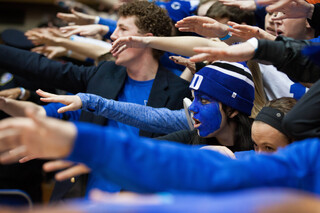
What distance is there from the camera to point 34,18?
21.7ft

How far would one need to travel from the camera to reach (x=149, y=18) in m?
2.55

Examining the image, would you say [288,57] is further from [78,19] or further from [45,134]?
[78,19]

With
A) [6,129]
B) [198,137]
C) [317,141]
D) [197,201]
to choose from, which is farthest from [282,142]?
[6,129]

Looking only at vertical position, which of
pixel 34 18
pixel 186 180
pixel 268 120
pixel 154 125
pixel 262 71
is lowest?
pixel 34 18

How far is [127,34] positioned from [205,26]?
78 centimetres

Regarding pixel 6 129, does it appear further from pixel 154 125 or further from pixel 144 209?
pixel 154 125

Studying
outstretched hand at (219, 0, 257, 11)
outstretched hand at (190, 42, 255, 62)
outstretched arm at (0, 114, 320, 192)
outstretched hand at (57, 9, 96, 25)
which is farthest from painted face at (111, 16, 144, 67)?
outstretched arm at (0, 114, 320, 192)

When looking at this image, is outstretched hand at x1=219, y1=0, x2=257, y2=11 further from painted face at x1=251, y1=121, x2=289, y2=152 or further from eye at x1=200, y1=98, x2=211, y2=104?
painted face at x1=251, y1=121, x2=289, y2=152

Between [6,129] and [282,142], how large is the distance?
0.94 m

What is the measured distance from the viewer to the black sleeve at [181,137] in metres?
1.92

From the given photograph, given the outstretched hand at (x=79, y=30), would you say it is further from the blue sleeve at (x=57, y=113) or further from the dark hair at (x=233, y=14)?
the dark hair at (x=233, y=14)

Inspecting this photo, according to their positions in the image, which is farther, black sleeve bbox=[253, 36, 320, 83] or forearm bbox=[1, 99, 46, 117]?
forearm bbox=[1, 99, 46, 117]

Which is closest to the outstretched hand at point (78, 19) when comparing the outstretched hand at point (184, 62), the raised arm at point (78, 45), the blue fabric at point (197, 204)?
the raised arm at point (78, 45)

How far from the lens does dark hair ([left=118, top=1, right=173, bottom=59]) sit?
254 cm
